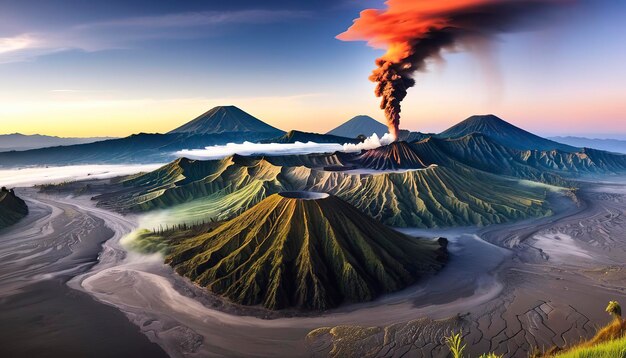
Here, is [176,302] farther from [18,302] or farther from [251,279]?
[18,302]

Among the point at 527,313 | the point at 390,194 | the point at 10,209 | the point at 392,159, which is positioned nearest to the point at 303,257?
the point at 527,313

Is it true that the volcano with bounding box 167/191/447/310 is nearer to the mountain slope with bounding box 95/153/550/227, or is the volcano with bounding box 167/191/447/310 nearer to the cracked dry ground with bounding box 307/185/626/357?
the cracked dry ground with bounding box 307/185/626/357

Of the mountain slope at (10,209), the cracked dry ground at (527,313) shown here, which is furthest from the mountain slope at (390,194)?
the mountain slope at (10,209)

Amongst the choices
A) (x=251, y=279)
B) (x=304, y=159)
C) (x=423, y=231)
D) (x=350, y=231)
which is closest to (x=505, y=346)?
(x=350, y=231)

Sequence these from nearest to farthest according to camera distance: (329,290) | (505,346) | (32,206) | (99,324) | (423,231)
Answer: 1. (505,346)
2. (99,324)
3. (329,290)
4. (423,231)
5. (32,206)

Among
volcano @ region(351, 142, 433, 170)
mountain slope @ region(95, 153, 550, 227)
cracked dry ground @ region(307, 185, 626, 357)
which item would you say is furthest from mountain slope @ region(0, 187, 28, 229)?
volcano @ region(351, 142, 433, 170)

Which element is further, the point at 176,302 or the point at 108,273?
the point at 108,273

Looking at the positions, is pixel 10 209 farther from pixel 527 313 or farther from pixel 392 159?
pixel 527 313

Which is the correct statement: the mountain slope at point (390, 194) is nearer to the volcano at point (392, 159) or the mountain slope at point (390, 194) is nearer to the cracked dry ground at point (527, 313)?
the volcano at point (392, 159)
